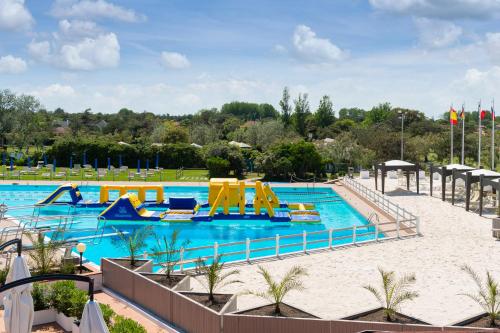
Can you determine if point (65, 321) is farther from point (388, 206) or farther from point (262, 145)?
point (262, 145)

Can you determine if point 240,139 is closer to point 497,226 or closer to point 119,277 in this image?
point 497,226

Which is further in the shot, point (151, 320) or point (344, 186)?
point (344, 186)

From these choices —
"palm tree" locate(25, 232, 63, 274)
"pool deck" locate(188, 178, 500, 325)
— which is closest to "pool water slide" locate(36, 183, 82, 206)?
"palm tree" locate(25, 232, 63, 274)

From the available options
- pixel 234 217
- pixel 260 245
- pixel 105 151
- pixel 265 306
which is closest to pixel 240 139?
pixel 105 151

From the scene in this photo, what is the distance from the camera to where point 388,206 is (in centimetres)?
2456

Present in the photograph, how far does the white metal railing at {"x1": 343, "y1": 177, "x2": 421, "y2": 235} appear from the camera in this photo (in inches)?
786

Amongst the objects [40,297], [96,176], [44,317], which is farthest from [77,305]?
[96,176]

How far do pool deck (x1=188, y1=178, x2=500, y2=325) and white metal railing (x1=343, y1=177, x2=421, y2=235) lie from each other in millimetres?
602

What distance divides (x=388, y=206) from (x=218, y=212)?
7.99 metres

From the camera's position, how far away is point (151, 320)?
35.3ft

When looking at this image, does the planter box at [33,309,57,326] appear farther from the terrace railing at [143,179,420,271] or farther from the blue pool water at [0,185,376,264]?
the blue pool water at [0,185,376,264]

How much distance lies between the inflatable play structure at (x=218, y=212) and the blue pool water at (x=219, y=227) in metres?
0.28

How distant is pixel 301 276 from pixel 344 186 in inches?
960

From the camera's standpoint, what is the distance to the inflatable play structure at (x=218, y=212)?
25344 millimetres
